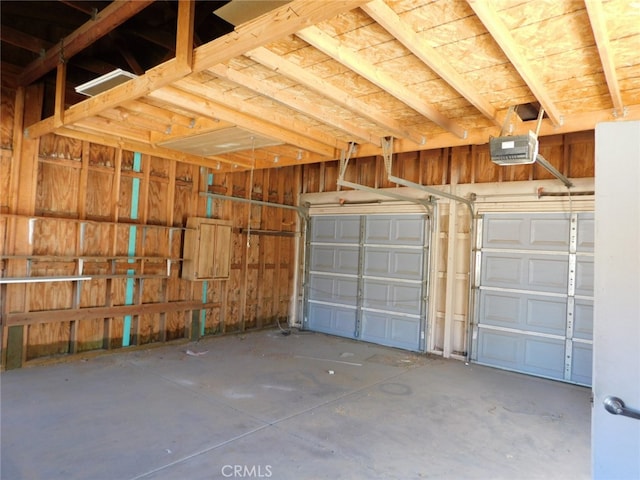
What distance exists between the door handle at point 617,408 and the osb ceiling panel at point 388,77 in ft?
5.93

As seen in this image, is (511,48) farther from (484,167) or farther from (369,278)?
(369,278)

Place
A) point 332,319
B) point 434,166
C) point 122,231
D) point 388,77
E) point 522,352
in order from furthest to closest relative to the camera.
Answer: point 332,319 → point 434,166 → point 122,231 → point 522,352 → point 388,77

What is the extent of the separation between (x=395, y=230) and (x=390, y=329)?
1.55 meters

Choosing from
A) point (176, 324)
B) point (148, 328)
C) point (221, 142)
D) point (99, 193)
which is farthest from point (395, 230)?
point (99, 193)

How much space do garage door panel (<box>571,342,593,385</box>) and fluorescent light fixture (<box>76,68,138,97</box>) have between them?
17.7ft

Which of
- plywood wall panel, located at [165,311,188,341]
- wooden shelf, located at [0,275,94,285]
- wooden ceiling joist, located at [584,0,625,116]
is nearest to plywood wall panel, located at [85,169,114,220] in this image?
wooden shelf, located at [0,275,94,285]

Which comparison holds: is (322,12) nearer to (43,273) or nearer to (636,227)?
(636,227)

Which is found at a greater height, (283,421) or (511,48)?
(511,48)

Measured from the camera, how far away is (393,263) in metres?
6.43

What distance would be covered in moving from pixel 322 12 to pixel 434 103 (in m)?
1.88

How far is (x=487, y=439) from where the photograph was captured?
128 inches

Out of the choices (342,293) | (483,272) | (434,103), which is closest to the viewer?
(434,103)

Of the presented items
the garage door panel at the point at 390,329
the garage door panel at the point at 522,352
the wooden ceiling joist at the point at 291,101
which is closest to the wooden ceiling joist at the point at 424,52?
the wooden ceiling joist at the point at 291,101

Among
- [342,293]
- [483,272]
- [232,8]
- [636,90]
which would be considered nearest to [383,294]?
[342,293]
